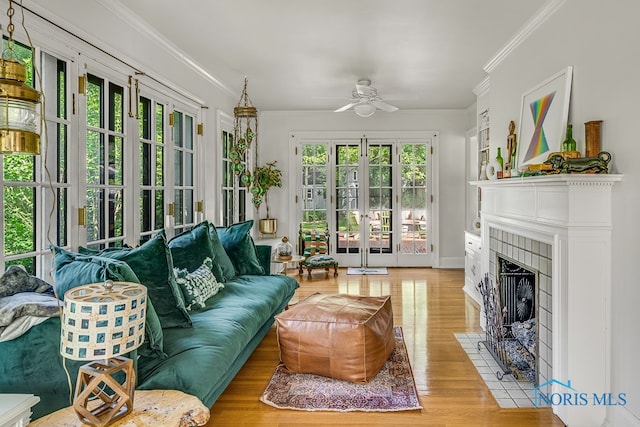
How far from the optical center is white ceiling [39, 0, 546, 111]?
3.18m

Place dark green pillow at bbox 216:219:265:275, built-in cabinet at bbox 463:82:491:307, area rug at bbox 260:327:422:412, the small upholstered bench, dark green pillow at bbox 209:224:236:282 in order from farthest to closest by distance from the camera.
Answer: the small upholstered bench < built-in cabinet at bbox 463:82:491:307 < dark green pillow at bbox 216:219:265:275 < dark green pillow at bbox 209:224:236:282 < area rug at bbox 260:327:422:412

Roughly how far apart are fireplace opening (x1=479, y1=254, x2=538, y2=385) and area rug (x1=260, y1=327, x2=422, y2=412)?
29.3 inches

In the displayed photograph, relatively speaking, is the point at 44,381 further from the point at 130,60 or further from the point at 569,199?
the point at 569,199

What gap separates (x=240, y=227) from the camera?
446cm

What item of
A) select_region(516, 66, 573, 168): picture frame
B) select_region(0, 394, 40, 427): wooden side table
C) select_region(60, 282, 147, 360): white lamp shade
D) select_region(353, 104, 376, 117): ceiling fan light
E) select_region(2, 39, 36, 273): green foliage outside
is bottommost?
select_region(0, 394, 40, 427): wooden side table

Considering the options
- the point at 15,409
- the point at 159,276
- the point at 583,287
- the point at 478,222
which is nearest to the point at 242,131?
the point at 478,222

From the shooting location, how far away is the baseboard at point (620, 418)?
2.18m

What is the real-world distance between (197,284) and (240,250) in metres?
1.11

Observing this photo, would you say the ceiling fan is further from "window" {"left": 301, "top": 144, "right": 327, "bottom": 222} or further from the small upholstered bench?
the small upholstered bench

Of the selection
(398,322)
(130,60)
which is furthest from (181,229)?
(398,322)

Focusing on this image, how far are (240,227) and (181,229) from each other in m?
0.63

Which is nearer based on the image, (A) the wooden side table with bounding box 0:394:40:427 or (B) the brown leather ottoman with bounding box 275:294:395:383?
(A) the wooden side table with bounding box 0:394:40:427

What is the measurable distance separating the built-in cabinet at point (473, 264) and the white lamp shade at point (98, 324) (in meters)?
4.36

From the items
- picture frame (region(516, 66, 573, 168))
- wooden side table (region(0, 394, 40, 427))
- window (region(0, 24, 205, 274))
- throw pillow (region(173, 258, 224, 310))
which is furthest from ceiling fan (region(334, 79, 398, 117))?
wooden side table (region(0, 394, 40, 427))
